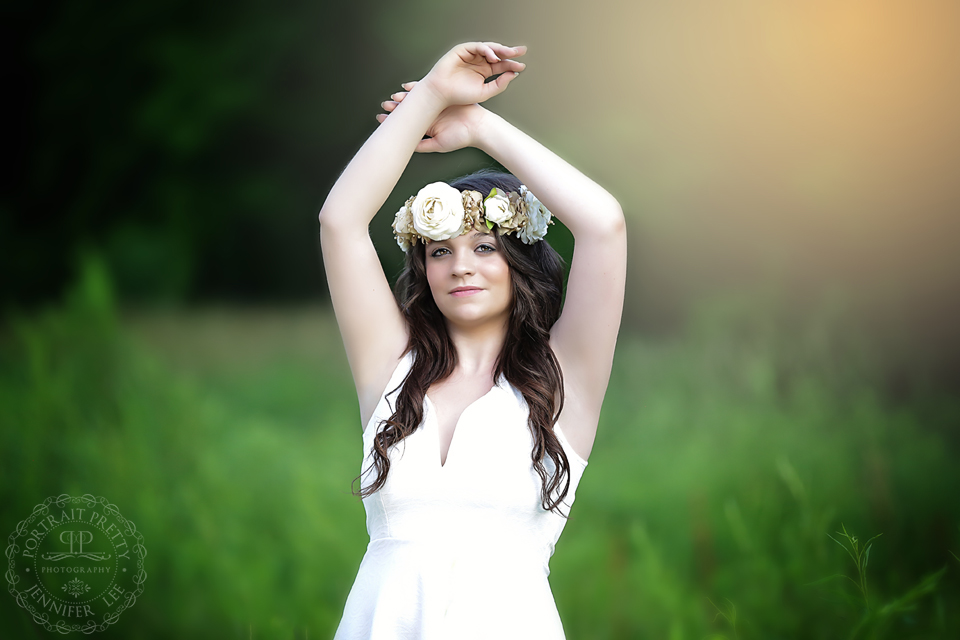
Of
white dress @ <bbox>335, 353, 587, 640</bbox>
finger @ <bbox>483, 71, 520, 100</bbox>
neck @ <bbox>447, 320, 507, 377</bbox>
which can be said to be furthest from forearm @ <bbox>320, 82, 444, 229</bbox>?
white dress @ <bbox>335, 353, 587, 640</bbox>

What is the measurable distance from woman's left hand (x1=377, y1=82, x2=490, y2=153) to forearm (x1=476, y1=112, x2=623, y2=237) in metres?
0.07

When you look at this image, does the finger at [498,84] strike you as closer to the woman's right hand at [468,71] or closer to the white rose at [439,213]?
the woman's right hand at [468,71]

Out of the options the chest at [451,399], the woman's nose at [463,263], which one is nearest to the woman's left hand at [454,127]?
the woman's nose at [463,263]

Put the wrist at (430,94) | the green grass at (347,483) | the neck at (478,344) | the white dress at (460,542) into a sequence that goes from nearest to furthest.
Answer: the white dress at (460,542), the wrist at (430,94), the neck at (478,344), the green grass at (347,483)

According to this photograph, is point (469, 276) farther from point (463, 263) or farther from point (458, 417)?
point (458, 417)

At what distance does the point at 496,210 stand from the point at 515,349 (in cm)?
29

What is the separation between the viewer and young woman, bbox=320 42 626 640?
1.58m

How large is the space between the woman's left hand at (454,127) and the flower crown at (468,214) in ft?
0.29

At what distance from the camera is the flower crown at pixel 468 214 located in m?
1.69

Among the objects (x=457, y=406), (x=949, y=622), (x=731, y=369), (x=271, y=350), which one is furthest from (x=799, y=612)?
(x=271, y=350)

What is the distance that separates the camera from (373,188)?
166 cm

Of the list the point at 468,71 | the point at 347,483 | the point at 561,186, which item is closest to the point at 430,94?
the point at 468,71

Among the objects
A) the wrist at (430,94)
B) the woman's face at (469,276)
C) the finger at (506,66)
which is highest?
the finger at (506,66)

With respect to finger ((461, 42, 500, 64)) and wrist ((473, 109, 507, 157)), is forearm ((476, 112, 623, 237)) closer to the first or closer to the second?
wrist ((473, 109, 507, 157))
